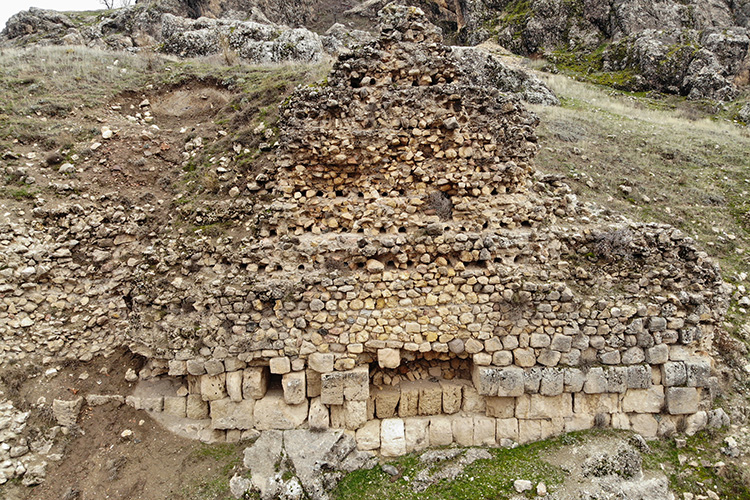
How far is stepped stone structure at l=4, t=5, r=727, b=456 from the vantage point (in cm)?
622

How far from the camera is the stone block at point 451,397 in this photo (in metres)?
6.46

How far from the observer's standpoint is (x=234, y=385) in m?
6.21

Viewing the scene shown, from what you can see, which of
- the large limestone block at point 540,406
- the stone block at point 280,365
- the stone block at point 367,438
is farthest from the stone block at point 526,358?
the stone block at point 280,365

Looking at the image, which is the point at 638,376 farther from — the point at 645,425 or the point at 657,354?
the point at 645,425

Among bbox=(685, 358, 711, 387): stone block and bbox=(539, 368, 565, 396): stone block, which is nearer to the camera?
bbox=(539, 368, 565, 396): stone block

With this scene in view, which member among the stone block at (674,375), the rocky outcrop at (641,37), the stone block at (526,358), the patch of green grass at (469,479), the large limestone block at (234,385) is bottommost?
the patch of green grass at (469,479)

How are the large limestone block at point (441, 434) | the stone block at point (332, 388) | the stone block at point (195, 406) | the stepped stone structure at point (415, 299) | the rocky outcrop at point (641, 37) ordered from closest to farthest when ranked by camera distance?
the stone block at point (332, 388) → the stepped stone structure at point (415, 299) → the large limestone block at point (441, 434) → the stone block at point (195, 406) → the rocky outcrop at point (641, 37)

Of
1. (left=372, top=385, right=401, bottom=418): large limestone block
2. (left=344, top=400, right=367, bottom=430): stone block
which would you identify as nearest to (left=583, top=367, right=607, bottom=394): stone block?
(left=372, top=385, right=401, bottom=418): large limestone block

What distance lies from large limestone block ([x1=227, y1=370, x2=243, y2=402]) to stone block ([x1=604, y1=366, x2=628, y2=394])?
18.5 ft

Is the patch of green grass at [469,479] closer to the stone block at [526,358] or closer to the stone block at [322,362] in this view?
the stone block at [526,358]

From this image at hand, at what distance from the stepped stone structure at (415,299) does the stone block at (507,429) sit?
22 mm

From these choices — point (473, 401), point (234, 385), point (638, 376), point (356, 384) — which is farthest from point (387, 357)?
point (638, 376)

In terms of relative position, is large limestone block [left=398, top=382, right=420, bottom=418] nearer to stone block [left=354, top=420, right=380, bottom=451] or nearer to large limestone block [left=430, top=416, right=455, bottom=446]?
large limestone block [left=430, top=416, right=455, bottom=446]

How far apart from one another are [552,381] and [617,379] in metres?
1.04
